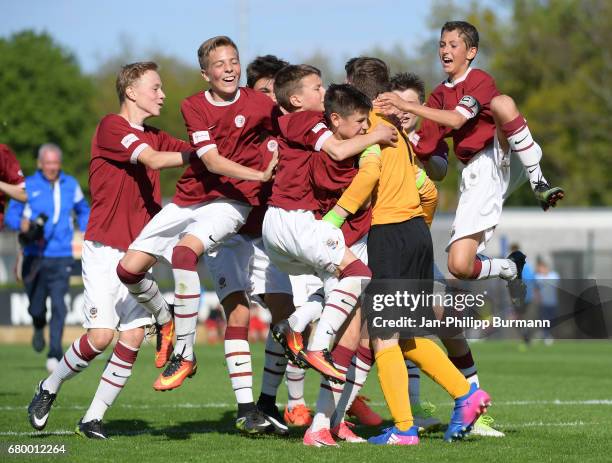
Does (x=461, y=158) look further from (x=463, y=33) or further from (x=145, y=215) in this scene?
(x=145, y=215)

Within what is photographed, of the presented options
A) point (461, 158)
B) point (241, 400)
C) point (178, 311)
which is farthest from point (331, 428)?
point (461, 158)

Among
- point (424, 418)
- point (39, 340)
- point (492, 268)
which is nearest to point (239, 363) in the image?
point (424, 418)

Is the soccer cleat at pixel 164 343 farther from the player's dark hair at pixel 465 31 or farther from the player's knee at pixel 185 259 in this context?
the player's dark hair at pixel 465 31

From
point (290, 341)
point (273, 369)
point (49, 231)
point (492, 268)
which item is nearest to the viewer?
point (290, 341)

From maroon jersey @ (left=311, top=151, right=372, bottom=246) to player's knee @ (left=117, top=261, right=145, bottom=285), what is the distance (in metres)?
1.40

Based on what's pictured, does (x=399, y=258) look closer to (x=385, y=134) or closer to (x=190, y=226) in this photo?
(x=385, y=134)

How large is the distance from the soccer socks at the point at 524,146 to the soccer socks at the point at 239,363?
99.7 inches

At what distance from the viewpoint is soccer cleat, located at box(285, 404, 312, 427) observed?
29.3 ft

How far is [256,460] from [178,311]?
1552 millimetres

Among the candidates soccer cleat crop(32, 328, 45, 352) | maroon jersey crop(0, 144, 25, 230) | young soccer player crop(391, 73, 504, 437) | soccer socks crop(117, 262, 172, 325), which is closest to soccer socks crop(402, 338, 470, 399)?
young soccer player crop(391, 73, 504, 437)

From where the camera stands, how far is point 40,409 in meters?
8.28

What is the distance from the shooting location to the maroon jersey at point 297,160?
7.66 m

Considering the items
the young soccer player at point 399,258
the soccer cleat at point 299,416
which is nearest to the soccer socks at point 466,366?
the young soccer player at point 399,258

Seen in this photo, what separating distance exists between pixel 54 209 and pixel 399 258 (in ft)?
27.4
